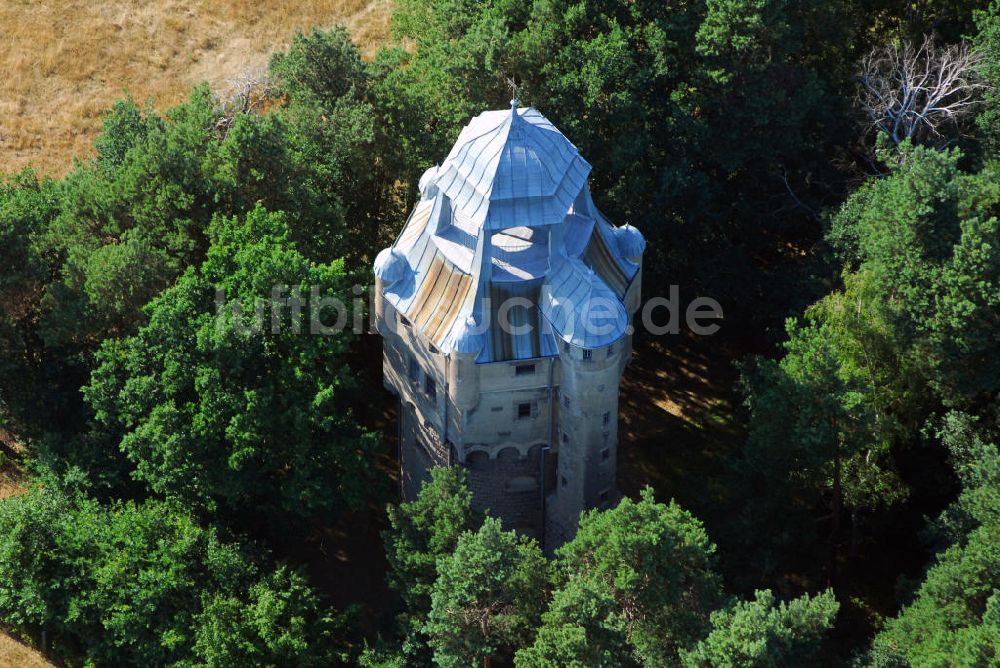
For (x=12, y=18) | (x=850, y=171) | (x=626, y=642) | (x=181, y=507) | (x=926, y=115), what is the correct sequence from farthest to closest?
1. (x=12, y=18)
2. (x=850, y=171)
3. (x=926, y=115)
4. (x=181, y=507)
5. (x=626, y=642)

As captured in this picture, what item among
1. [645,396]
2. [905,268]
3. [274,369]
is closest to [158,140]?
[274,369]

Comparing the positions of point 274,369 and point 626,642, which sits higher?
point 274,369

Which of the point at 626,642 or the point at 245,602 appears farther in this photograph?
the point at 245,602

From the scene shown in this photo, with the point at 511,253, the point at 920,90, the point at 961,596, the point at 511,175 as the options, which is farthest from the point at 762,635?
the point at 920,90

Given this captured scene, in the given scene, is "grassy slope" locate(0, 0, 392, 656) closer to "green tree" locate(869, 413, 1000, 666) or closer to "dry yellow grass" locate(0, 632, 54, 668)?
"dry yellow grass" locate(0, 632, 54, 668)

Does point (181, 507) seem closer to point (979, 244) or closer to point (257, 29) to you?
point (979, 244)

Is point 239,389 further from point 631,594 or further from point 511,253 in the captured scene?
point 631,594

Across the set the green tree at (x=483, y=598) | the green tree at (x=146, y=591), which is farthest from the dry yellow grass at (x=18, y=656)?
the green tree at (x=483, y=598)
